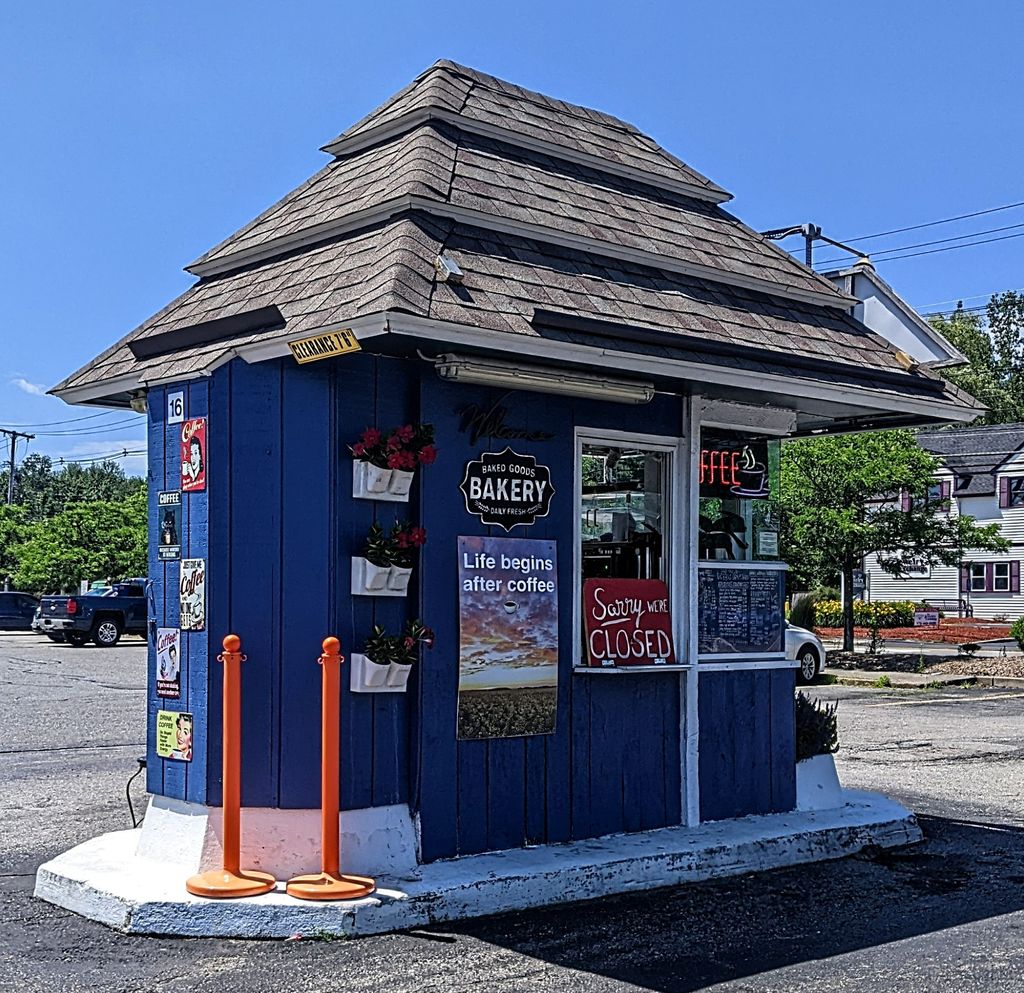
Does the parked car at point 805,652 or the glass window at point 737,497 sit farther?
the parked car at point 805,652

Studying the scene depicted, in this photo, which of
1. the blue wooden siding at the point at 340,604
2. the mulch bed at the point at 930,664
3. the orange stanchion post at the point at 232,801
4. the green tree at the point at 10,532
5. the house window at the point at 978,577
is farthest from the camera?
the green tree at the point at 10,532

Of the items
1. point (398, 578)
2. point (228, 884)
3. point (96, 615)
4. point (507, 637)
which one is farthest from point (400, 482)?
point (96, 615)

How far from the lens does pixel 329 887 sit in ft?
21.2

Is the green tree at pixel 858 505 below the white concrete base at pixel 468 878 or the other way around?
the other way around

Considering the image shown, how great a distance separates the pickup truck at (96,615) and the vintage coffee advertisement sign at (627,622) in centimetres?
2872

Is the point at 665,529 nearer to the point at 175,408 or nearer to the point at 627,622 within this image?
the point at 627,622

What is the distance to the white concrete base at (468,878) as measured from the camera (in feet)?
20.6

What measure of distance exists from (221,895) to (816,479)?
76.2 feet

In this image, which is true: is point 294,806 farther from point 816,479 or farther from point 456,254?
point 816,479

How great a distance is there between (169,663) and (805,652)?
1832 centimetres

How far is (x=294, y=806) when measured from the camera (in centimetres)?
688

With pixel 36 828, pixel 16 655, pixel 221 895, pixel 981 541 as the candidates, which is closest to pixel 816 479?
pixel 981 541

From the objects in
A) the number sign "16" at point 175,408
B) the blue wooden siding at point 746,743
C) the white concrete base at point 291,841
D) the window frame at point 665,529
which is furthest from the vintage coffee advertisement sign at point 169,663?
the blue wooden siding at point 746,743

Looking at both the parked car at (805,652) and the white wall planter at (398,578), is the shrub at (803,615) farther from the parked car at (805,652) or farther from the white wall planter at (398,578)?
the white wall planter at (398,578)
